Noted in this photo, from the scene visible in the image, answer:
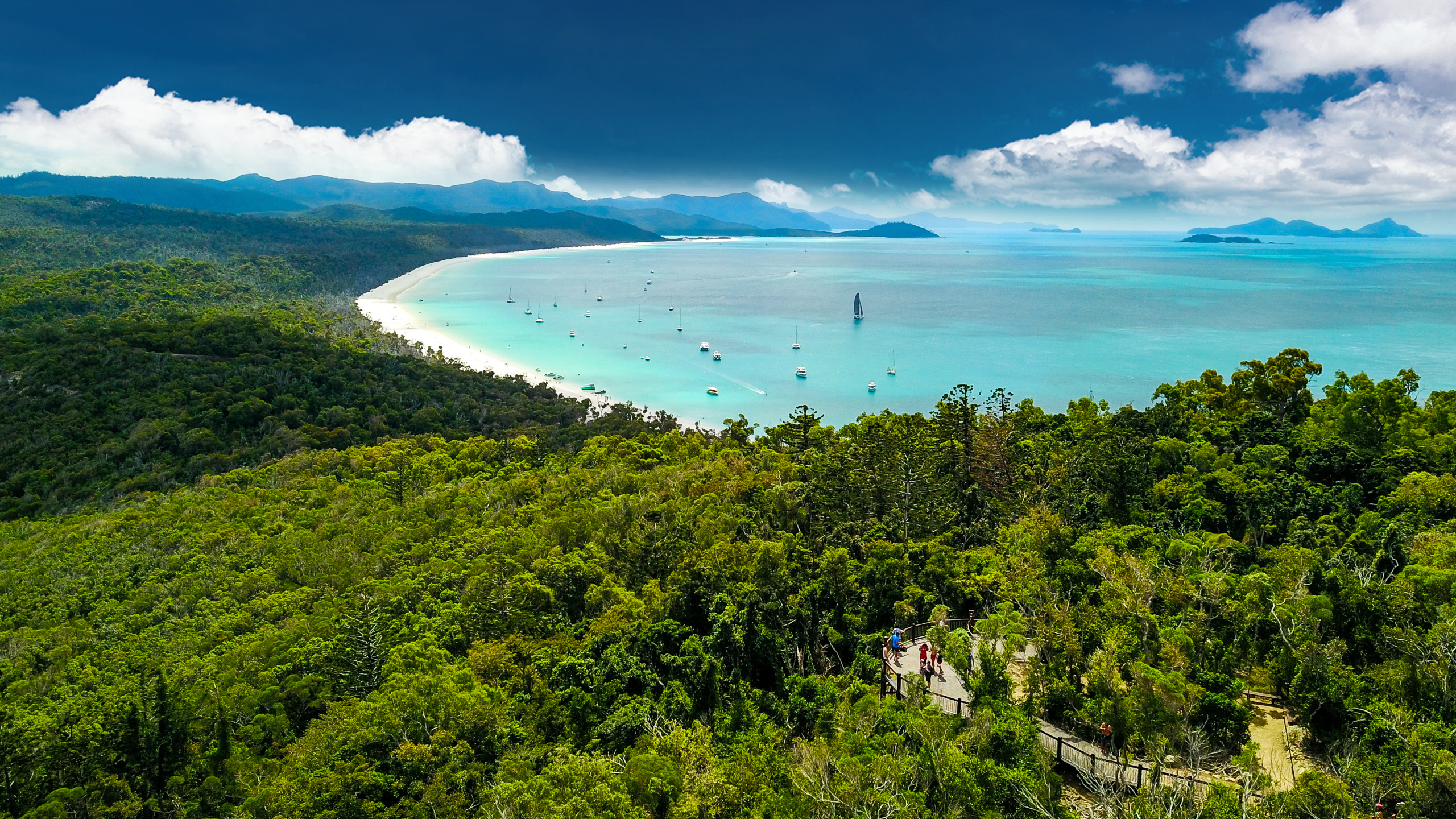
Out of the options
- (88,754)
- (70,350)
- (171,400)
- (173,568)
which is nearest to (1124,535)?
(88,754)

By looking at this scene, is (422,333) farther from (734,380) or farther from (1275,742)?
(1275,742)

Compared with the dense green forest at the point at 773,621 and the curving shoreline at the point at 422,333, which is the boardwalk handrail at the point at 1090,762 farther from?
the curving shoreline at the point at 422,333

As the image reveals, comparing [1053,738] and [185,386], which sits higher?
[1053,738]

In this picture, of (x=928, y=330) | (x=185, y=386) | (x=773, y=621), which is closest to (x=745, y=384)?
(x=928, y=330)

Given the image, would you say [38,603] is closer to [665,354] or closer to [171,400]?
[171,400]

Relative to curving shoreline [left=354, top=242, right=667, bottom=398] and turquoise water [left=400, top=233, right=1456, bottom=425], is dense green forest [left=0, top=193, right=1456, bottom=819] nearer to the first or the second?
turquoise water [left=400, top=233, right=1456, bottom=425]

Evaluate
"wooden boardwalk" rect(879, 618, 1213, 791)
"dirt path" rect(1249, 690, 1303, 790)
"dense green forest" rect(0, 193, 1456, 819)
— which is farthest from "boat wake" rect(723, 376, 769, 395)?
"dirt path" rect(1249, 690, 1303, 790)


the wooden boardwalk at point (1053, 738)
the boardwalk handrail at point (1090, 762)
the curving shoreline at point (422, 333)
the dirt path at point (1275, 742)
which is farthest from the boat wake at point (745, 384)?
the dirt path at point (1275, 742)
